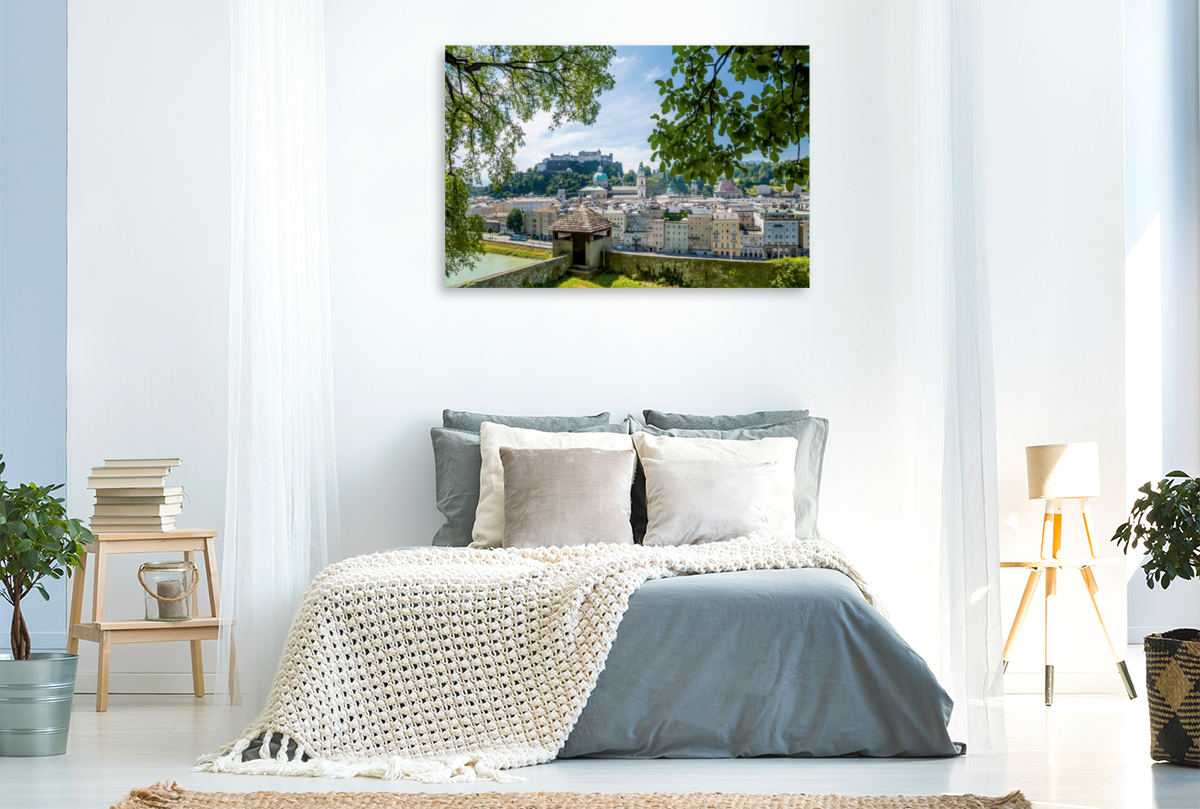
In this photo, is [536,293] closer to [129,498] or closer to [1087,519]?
[129,498]

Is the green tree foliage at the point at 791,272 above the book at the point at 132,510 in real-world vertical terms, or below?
above

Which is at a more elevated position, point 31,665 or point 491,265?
point 491,265

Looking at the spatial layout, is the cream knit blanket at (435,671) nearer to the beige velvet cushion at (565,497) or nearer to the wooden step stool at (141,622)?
the beige velvet cushion at (565,497)

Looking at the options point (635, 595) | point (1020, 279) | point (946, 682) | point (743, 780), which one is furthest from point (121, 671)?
point (1020, 279)

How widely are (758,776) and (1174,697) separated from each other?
114cm

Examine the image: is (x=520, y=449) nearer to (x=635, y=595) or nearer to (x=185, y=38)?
(x=635, y=595)

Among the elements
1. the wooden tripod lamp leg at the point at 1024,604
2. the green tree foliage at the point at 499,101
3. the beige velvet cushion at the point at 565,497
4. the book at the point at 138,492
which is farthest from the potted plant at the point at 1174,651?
the book at the point at 138,492

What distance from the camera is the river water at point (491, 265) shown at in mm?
4176

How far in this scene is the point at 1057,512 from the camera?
3.74m

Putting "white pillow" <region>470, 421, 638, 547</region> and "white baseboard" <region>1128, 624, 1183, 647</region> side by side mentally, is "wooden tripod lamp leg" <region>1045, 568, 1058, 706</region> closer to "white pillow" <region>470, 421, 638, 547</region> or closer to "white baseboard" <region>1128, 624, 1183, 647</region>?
"white baseboard" <region>1128, 624, 1183, 647</region>

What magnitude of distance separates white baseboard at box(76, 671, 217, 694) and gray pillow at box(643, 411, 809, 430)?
2.00 metres

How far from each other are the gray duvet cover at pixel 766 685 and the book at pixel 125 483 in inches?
75.6

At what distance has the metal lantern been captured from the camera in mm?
3680

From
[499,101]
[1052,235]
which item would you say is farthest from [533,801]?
[1052,235]
